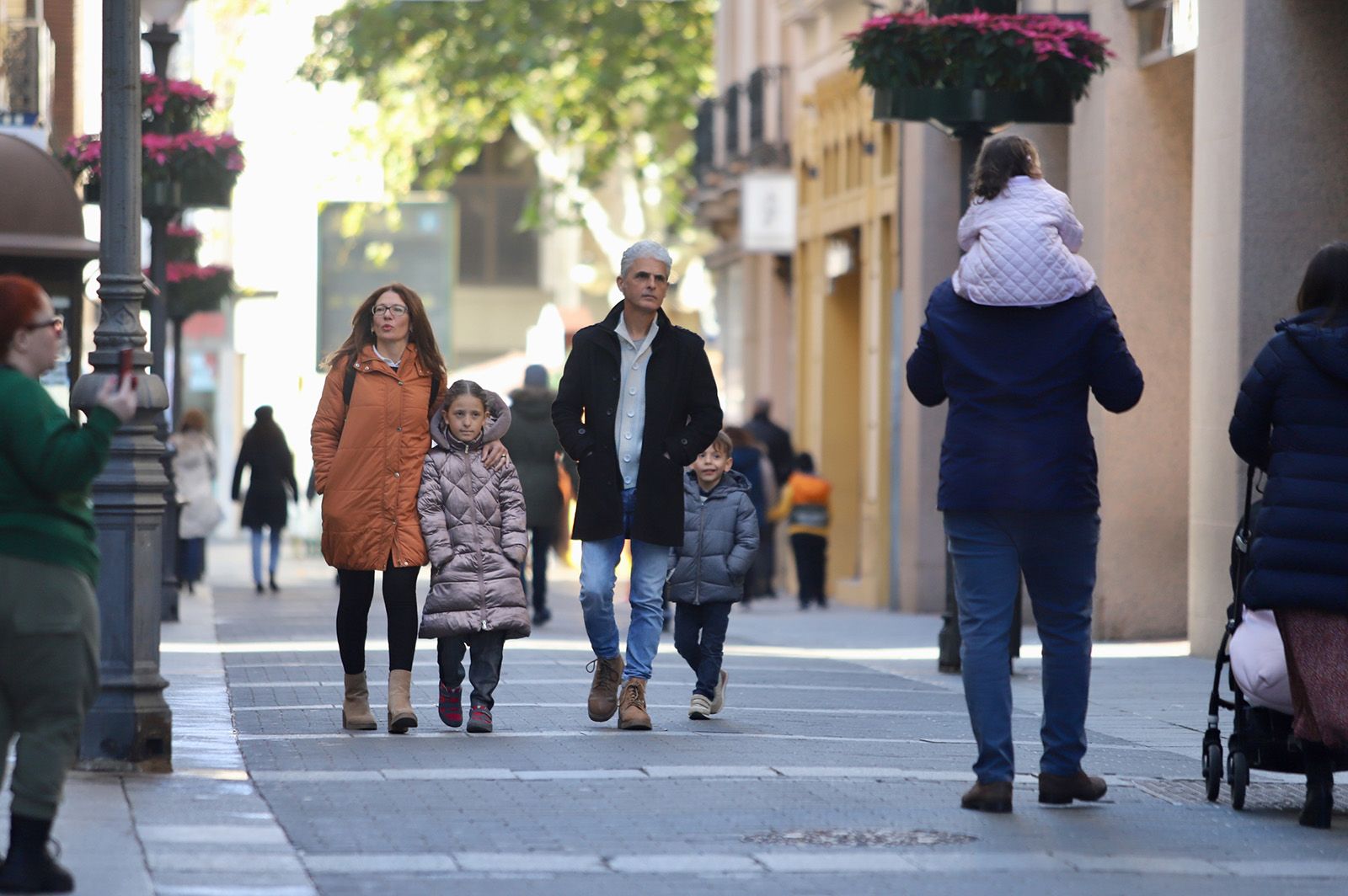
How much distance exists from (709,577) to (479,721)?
4.53 ft

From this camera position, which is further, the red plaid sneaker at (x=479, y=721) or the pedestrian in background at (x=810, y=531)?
the pedestrian in background at (x=810, y=531)

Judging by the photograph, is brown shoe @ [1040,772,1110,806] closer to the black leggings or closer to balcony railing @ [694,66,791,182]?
the black leggings

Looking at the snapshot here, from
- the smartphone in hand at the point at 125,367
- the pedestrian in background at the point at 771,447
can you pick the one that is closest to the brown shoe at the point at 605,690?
the smartphone in hand at the point at 125,367

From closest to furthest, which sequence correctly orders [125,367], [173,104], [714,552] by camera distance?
[125,367] < [714,552] < [173,104]

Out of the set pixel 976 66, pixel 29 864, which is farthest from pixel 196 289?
pixel 29 864

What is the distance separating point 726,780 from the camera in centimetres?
853

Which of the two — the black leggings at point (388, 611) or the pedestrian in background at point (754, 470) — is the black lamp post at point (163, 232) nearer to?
the pedestrian in background at point (754, 470)

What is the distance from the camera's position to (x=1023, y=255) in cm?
783

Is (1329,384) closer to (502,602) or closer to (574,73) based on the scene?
(502,602)

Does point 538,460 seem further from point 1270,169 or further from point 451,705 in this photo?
point 451,705

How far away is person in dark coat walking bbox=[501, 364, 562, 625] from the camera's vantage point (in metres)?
17.9

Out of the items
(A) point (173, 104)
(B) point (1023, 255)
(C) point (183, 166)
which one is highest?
(A) point (173, 104)

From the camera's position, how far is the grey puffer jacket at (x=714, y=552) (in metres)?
10.9

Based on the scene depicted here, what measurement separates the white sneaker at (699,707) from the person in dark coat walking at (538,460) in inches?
282
